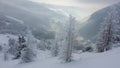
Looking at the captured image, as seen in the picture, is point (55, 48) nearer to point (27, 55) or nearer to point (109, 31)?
point (27, 55)

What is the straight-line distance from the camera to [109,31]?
40.7 meters

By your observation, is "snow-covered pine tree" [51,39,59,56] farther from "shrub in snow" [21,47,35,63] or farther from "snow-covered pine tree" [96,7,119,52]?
"snow-covered pine tree" [96,7,119,52]

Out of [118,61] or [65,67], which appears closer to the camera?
[118,61]

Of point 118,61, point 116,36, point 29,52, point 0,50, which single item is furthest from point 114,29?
point 0,50

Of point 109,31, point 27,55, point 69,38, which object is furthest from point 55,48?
point 69,38

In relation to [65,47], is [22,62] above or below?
below

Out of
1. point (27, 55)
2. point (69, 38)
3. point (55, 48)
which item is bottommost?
point (27, 55)

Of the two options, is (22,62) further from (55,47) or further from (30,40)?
(55,47)

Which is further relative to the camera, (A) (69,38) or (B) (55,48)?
(B) (55,48)

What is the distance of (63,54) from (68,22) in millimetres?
5364

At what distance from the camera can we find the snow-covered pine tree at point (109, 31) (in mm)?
40122

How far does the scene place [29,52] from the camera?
42594mm

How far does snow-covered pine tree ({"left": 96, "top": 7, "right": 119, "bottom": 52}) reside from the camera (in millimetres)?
40122

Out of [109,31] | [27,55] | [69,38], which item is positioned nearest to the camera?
[69,38]
